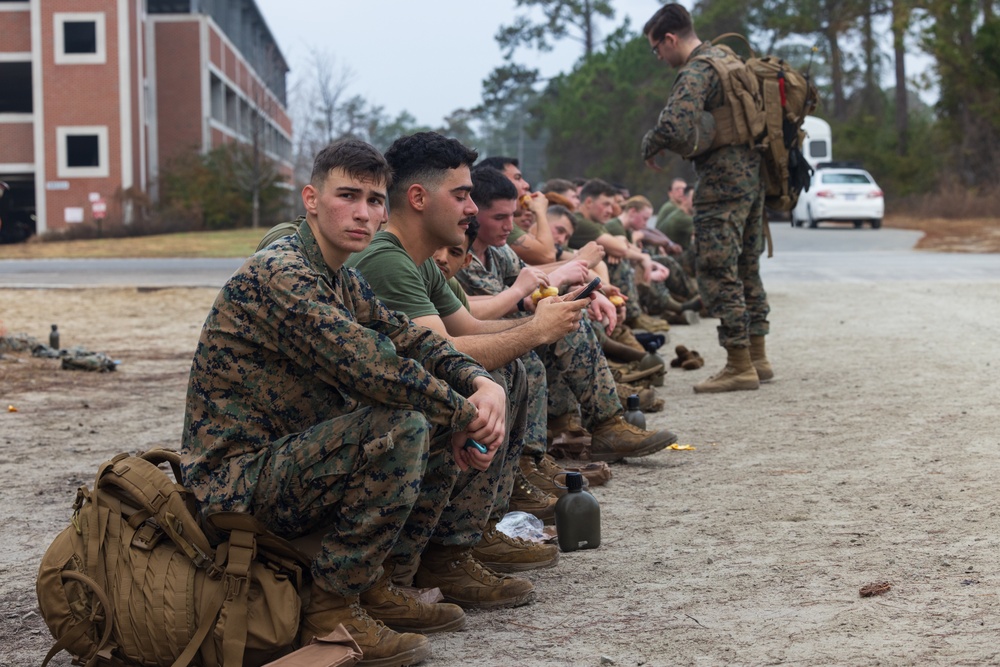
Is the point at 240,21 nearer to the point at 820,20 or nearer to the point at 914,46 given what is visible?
the point at 820,20

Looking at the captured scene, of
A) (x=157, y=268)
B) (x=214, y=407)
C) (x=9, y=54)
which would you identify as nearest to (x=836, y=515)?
(x=214, y=407)

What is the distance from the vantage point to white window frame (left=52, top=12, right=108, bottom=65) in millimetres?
45688

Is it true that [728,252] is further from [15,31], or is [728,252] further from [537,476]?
[15,31]

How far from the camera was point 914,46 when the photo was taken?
44.4 m

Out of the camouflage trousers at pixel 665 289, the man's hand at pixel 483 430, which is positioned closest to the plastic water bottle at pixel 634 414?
the man's hand at pixel 483 430

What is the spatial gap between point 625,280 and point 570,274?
188 inches

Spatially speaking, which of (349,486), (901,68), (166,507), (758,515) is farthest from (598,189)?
(901,68)

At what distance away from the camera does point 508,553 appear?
4457 millimetres

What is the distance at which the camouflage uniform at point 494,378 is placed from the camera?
4055mm

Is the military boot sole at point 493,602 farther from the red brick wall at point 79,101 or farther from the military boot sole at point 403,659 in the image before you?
the red brick wall at point 79,101

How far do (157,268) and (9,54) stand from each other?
27369 mm

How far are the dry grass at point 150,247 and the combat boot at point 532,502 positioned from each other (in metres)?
23.7

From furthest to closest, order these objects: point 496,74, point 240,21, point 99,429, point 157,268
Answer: point 496,74, point 240,21, point 157,268, point 99,429

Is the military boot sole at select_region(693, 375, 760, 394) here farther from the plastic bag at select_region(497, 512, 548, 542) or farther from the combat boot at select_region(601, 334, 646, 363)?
the plastic bag at select_region(497, 512, 548, 542)
